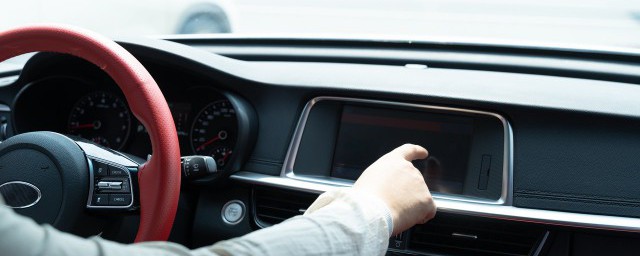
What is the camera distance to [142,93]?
1.49 metres

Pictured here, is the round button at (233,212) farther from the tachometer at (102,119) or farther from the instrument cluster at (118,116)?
the tachometer at (102,119)

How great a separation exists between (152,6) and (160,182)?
2.25 meters

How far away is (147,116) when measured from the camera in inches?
58.7

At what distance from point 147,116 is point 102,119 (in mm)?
809

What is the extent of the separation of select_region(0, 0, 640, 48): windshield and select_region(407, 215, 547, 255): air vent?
750 mm

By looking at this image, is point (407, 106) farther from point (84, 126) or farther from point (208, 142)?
point (84, 126)

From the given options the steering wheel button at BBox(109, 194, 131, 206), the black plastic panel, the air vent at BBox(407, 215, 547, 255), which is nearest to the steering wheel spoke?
the steering wheel button at BBox(109, 194, 131, 206)

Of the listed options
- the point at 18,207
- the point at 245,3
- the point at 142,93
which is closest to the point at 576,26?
the point at 245,3

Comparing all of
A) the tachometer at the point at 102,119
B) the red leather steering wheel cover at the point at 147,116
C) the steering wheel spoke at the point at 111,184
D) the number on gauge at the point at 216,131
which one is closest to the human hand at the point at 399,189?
the red leather steering wheel cover at the point at 147,116

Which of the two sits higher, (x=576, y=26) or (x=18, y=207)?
(x=576, y=26)

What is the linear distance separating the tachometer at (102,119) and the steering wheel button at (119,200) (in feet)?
2.14

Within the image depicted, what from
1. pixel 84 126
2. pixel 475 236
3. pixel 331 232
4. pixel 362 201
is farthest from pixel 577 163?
pixel 84 126

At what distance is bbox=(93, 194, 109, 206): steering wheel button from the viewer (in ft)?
5.07

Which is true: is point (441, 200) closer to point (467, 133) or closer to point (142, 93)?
point (467, 133)
